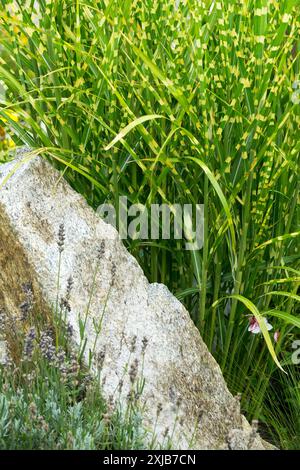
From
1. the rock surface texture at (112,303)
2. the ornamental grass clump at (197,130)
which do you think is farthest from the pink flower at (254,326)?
the rock surface texture at (112,303)

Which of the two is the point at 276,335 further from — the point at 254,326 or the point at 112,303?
the point at 112,303

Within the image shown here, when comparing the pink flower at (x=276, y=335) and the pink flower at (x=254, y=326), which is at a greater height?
the pink flower at (x=254, y=326)

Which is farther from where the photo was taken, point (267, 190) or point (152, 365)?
point (267, 190)

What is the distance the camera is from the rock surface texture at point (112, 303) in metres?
2.71

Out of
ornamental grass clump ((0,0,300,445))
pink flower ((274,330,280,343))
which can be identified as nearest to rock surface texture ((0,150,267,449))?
ornamental grass clump ((0,0,300,445))

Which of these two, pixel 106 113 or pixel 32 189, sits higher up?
pixel 106 113

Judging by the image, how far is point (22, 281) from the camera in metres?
2.85

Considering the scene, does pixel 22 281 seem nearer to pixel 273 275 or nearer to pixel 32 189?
pixel 32 189

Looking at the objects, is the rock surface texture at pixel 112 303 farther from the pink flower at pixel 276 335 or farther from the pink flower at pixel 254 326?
the pink flower at pixel 276 335

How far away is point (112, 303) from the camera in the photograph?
9.42 ft

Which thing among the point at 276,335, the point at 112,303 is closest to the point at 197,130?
the point at 112,303
